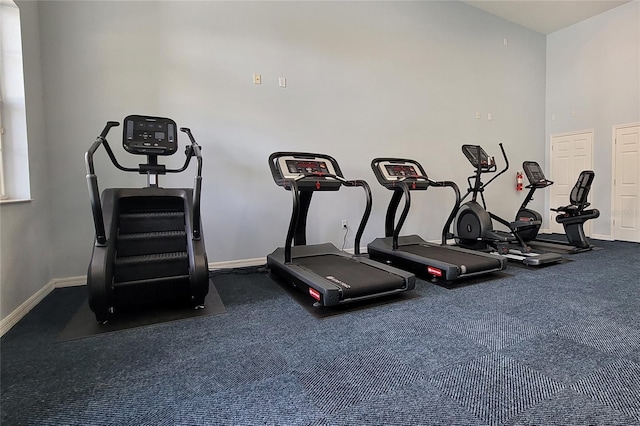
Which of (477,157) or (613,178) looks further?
(613,178)

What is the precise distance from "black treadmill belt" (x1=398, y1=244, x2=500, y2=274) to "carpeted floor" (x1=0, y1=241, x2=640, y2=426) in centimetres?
57

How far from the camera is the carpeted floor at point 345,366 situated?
1.53 metres

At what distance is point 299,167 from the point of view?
3.71 meters

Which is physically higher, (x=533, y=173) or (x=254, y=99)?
(x=254, y=99)

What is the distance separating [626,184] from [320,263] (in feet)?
21.9

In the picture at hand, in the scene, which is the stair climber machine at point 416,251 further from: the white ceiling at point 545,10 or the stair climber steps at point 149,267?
the white ceiling at point 545,10

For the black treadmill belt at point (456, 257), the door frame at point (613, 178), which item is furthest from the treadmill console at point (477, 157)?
the door frame at point (613, 178)

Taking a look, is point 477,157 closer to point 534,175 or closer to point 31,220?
point 534,175

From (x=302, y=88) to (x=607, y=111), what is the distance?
6.38m

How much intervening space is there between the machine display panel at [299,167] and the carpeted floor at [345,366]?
140cm

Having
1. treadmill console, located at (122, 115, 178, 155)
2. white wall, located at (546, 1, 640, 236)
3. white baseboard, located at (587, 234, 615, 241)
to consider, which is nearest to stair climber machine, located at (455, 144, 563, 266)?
white baseboard, located at (587, 234, 615, 241)

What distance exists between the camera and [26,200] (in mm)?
2912

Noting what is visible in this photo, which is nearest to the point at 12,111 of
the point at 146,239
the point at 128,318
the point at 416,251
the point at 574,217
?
the point at 146,239

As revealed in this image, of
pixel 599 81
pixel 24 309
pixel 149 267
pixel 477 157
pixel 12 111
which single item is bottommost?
pixel 24 309
